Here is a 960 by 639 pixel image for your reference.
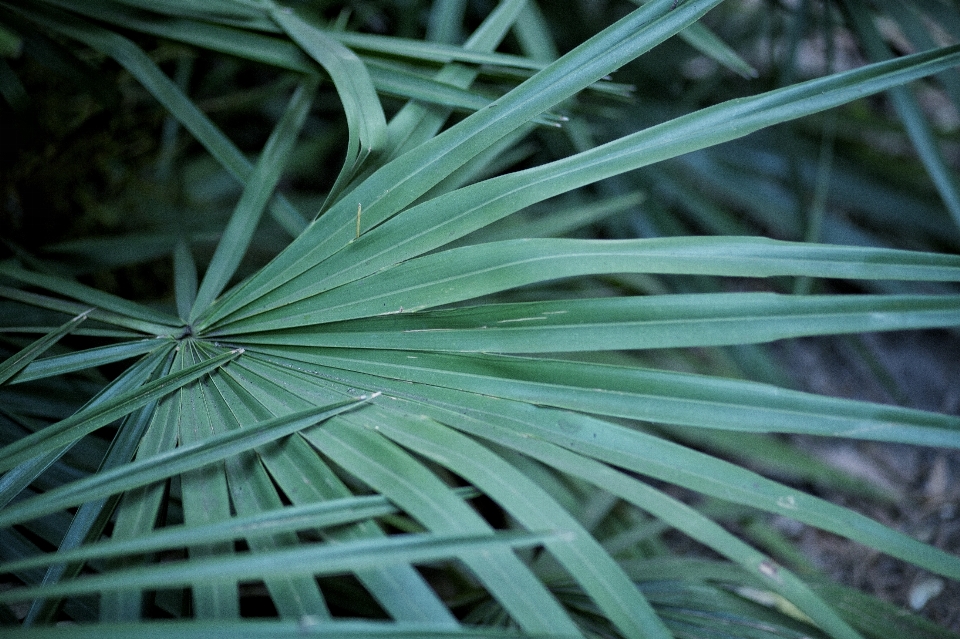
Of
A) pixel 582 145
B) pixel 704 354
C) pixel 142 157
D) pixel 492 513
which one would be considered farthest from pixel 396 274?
pixel 142 157

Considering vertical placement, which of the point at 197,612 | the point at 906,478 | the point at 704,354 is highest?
the point at 704,354

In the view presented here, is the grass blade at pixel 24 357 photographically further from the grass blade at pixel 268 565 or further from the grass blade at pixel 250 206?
the grass blade at pixel 268 565

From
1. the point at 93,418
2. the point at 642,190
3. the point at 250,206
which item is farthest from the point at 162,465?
the point at 642,190

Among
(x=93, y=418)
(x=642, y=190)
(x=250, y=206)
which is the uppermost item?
(x=642, y=190)

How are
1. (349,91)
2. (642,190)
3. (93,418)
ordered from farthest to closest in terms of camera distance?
(642,190)
(349,91)
(93,418)

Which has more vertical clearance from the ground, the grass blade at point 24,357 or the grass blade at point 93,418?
the grass blade at point 24,357

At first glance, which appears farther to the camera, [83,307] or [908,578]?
[908,578]

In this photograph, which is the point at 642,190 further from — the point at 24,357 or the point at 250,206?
the point at 24,357

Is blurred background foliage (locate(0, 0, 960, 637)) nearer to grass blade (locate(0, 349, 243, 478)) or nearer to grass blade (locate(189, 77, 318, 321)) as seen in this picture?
grass blade (locate(189, 77, 318, 321))

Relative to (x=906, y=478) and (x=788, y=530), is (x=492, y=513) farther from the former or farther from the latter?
(x=906, y=478)

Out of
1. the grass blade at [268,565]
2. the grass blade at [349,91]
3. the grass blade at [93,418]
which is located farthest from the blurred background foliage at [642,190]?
the grass blade at [268,565]

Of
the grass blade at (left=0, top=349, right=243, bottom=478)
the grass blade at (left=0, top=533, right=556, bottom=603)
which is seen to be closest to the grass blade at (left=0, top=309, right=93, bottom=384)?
the grass blade at (left=0, top=349, right=243, bottom=478)
